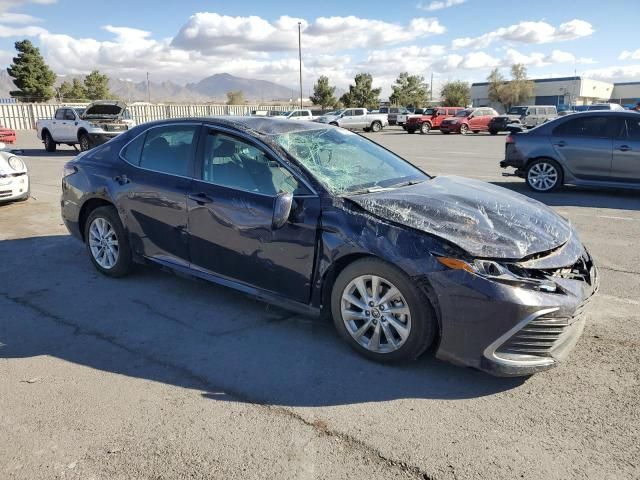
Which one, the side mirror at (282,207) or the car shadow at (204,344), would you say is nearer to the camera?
the car shadow at (204,344)

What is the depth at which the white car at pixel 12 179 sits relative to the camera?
29.7 ft

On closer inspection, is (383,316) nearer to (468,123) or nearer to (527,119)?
(468,123)

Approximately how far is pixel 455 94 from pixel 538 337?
79.7 m

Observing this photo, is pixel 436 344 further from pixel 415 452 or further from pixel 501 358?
pixel 415 452

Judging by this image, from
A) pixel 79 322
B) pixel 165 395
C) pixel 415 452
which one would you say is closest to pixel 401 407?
pixel 415 452

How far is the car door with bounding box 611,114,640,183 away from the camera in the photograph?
9438 millimetres

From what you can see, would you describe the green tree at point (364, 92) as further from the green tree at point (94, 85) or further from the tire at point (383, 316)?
the tire at point (383, 316)

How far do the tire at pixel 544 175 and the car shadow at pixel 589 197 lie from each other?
141 mm

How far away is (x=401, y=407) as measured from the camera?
3.09m

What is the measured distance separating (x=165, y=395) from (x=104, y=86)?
76.2m

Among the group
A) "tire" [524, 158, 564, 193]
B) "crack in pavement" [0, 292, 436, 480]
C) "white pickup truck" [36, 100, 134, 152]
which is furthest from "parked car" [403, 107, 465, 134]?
"crack in pavement" [0, 292, 436, 480]

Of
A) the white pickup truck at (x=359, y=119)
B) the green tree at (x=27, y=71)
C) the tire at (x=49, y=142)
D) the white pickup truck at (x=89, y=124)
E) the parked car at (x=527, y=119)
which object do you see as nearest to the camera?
the white pickup truck at (x=89, y=124)

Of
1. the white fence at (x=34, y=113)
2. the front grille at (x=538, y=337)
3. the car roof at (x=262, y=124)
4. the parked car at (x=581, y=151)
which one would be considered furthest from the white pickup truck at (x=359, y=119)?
the front grille at (x=538, y=337)

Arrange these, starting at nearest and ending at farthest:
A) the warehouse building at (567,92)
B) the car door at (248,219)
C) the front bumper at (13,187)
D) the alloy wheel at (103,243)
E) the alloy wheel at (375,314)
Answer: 1. the alloy wheel at (375,314)
2. the car door at (248,219)
3. the alloy wheel at (103,243)
4. the front bumper at (13,187)
5. the warehouse building at (567,92)
